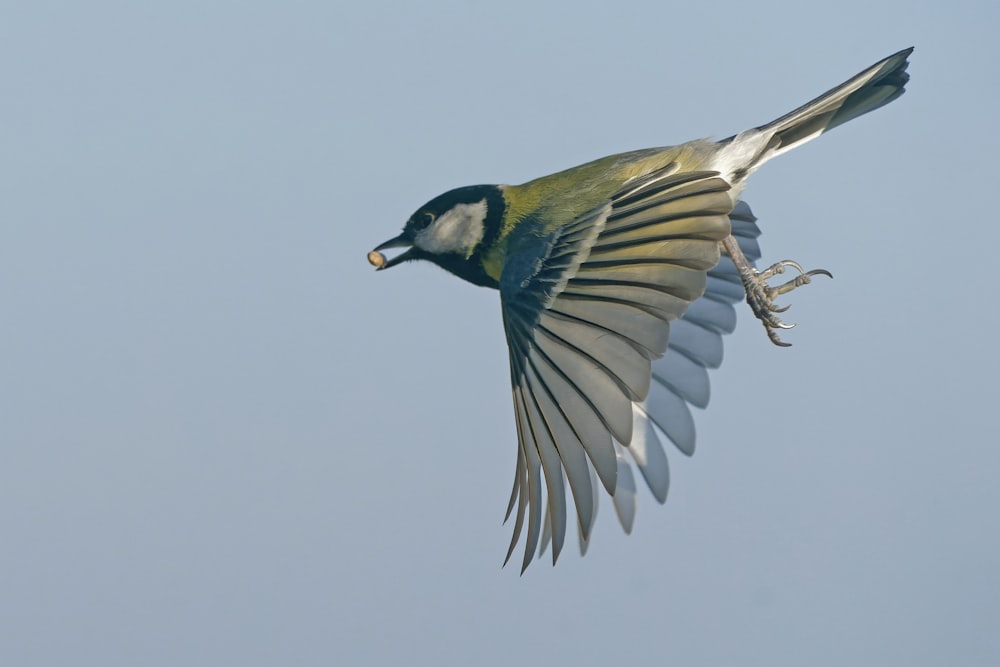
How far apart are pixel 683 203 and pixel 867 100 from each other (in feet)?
3.82

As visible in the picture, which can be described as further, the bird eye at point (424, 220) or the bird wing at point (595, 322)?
the bird eye at point (424, 220)

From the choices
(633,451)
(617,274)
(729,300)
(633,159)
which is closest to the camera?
(617,274)

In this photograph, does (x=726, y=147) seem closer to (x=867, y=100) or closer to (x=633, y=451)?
(x=867, y=100)

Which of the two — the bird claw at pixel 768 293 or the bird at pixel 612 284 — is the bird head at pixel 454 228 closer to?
the bird at pixel 612 284

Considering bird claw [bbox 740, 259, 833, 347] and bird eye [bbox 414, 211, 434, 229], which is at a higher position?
bird eye [bbox 414, 211, 434, 229]

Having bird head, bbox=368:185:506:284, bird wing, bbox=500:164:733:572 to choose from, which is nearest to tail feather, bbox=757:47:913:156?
bird wing, bbox=500:164:733:572

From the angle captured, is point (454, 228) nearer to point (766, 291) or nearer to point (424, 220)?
point (424, 220)

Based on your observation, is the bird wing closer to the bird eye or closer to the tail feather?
the bird eye

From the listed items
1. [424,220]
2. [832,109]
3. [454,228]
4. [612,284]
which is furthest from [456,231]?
[832,109]

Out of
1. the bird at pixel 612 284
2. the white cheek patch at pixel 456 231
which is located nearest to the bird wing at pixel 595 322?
the bird at pixel 612 284

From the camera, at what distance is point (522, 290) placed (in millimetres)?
3506

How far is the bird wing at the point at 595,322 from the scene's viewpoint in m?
3.12

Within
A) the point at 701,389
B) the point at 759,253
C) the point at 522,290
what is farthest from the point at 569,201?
the point at 759,253

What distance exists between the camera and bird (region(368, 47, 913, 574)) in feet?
10.4
